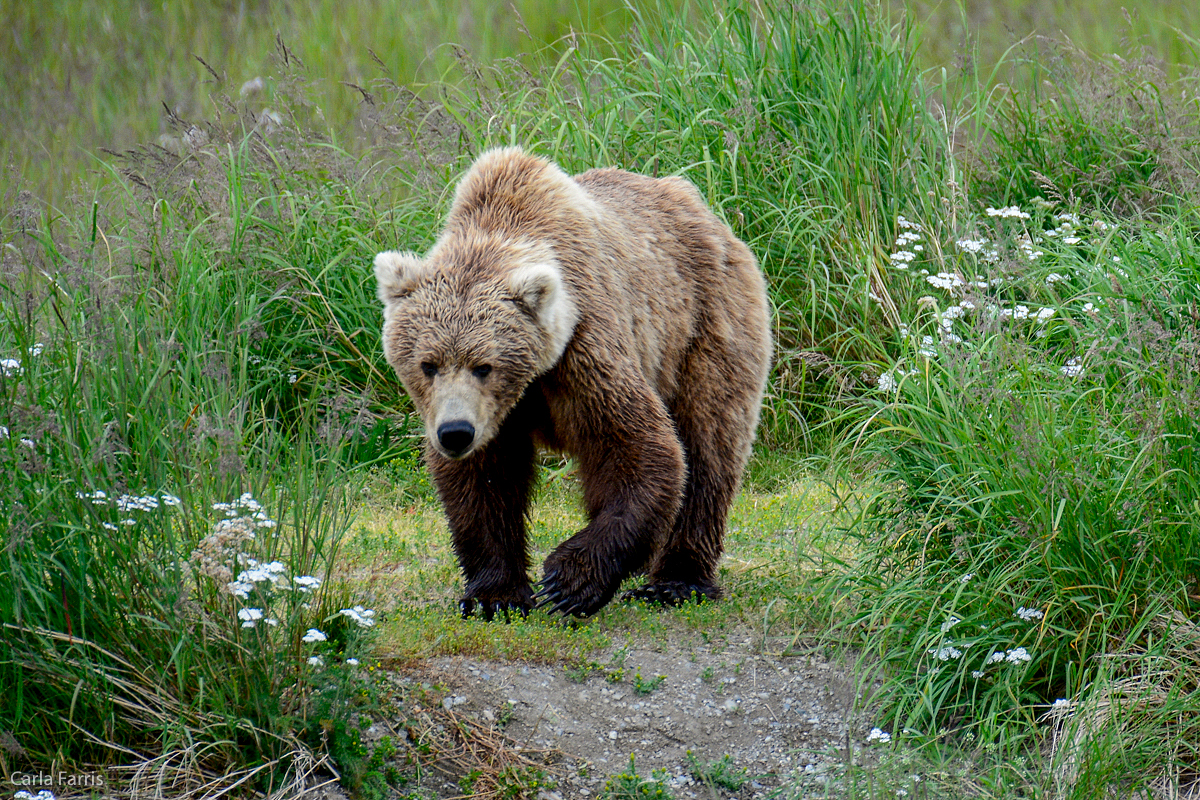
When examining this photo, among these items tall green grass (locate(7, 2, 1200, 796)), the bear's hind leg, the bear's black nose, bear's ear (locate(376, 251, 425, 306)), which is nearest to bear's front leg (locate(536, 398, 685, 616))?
the bear's hind leg

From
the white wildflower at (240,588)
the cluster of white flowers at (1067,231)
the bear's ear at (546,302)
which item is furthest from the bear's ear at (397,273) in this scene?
the cluster of white flowers at (1067,231)

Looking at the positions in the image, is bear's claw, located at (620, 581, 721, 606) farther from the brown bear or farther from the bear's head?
the bear's head

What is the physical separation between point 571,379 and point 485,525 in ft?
2.10

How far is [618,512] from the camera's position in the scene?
167 inches

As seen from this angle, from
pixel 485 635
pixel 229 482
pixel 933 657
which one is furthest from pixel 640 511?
pixel 229 482

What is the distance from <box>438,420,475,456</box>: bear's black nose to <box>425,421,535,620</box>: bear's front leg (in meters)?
0.40

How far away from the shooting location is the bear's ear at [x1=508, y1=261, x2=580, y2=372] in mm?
4020

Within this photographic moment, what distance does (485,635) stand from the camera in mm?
3986

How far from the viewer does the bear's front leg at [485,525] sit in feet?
14.2

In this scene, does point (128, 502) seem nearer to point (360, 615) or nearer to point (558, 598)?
point (360, 615)

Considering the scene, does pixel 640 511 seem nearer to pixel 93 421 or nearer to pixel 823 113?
pixel 93 421

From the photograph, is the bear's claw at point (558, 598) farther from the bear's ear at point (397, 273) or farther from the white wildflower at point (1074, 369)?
the white wildflower at point (1074, 369)

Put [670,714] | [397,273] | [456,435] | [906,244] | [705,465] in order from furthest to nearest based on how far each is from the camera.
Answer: [906,244] → [705,465] → [397,273] → [456,435] → [670,714]

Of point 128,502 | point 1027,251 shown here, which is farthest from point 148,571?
point 1027,251
